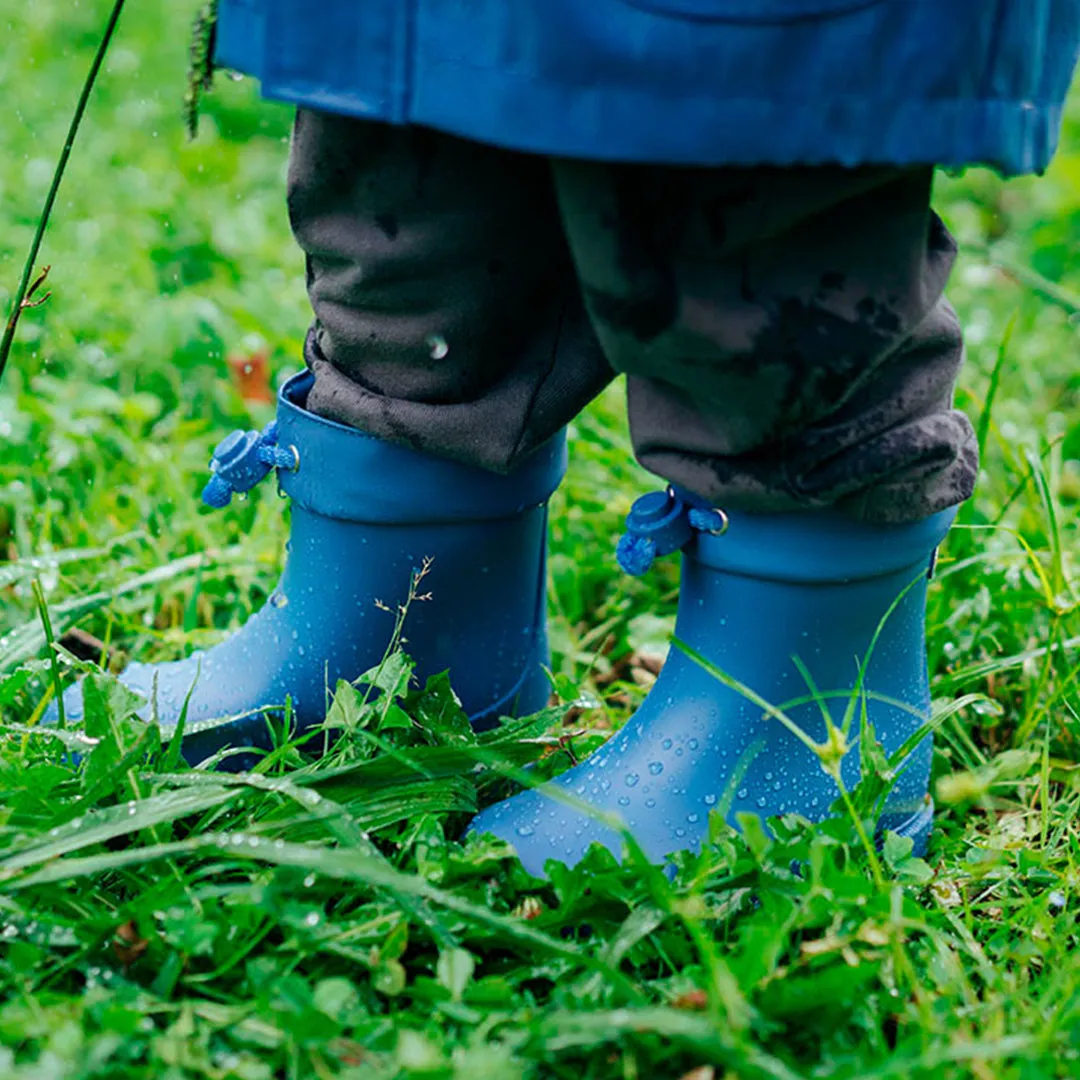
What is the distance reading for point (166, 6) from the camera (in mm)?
4121

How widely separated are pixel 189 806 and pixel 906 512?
629mm

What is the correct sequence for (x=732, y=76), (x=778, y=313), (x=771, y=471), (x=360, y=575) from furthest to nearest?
(x=360, y=575) < (x=771, y=471) < (x=778, y=313) < (x=732, y=76)

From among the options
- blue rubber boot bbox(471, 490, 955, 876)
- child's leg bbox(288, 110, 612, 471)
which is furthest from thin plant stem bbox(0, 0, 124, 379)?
blue rubber boot bbox(471, 490, 955, 876)

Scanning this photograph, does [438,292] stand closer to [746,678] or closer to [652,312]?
[652,312]

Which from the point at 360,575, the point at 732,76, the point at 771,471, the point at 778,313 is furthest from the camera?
the point at 360,575

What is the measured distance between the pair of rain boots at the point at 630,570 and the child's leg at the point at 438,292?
0.06 m

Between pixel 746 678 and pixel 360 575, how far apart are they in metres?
0.38

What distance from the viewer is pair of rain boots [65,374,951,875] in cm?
114

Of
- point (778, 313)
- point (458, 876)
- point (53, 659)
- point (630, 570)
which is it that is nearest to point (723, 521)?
point (630, 570)

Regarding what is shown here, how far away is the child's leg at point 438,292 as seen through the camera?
106 centimetres

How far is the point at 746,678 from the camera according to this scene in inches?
45.9

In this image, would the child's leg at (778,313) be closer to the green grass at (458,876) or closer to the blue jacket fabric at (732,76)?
the blue jacket fabric at (732,76)

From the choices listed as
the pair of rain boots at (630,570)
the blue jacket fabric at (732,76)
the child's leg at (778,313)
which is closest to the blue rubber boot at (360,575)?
the pair of rain boots at (630,570)

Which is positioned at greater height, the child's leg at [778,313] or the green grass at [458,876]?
the child's leg at [778,313]
